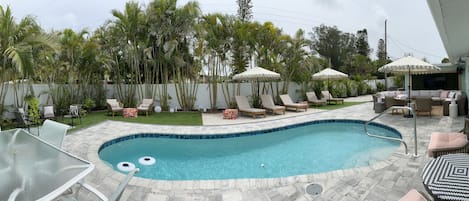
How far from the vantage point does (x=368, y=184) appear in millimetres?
4031

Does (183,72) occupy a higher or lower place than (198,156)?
higher

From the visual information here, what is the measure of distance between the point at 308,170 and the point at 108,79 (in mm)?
14424

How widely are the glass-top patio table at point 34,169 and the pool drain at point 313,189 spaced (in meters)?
2.86

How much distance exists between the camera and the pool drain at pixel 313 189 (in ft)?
12.7

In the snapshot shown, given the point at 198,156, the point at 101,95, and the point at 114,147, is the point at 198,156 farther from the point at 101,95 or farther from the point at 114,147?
the point at 101,95

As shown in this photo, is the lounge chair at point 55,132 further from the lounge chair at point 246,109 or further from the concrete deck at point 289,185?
the lounge chair at point 246,109

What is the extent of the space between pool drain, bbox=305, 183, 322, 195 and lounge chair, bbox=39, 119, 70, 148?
3.78 metres

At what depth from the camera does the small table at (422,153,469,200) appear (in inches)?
84.3

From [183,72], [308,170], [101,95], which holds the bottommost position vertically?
[308,170]

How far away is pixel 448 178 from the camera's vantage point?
2.40 m

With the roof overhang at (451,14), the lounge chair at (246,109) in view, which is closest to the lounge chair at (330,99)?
the lounge chair at (246,109)

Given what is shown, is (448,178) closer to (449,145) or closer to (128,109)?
(449,145)

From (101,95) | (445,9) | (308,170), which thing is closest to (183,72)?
(101,95)

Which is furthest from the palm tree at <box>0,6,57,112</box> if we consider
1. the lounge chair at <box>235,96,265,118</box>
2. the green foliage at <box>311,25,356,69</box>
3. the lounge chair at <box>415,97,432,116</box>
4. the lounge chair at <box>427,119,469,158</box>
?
the green foliage at <box>311,25,356,69</box>
